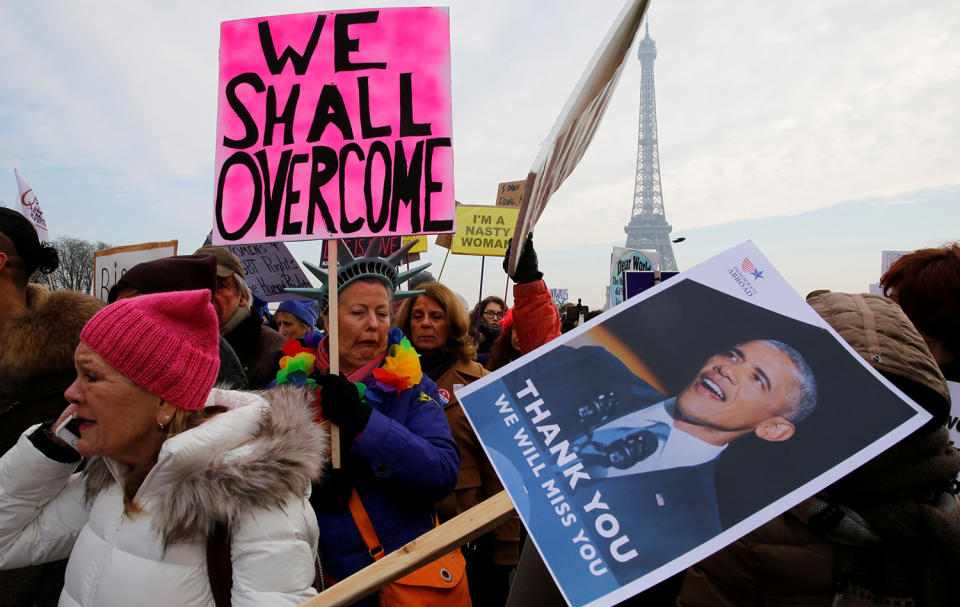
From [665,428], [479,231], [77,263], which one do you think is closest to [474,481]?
[665,428]

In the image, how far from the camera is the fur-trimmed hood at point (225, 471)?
1440 millimetres

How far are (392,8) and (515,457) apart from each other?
2.17 m

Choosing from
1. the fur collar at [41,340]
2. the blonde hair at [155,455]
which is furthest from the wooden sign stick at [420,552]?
the fur collar at [41,340]

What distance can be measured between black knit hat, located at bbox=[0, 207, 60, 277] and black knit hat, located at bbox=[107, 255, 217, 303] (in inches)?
15.3

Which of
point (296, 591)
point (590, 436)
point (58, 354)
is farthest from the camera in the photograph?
point (58, 354)

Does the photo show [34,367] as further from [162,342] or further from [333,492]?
[333,492]

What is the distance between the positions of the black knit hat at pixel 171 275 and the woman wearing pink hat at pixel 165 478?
Result: 2.58 feet

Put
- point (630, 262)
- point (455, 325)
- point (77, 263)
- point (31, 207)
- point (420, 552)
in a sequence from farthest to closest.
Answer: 1. point (77, 263)
2. point (630, 262)
3. point (31, 207)
4. point (455, 325)
5. point (420, 552)

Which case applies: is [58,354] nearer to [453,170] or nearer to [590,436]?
[453,170]

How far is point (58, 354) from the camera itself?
2127 millimetres

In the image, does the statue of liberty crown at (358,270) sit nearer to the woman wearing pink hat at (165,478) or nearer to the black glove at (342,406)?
the black glove at (342,406)

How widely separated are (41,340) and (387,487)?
137 centimetres

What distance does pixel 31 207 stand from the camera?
476cm

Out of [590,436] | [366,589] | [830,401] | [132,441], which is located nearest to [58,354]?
[132,441]
